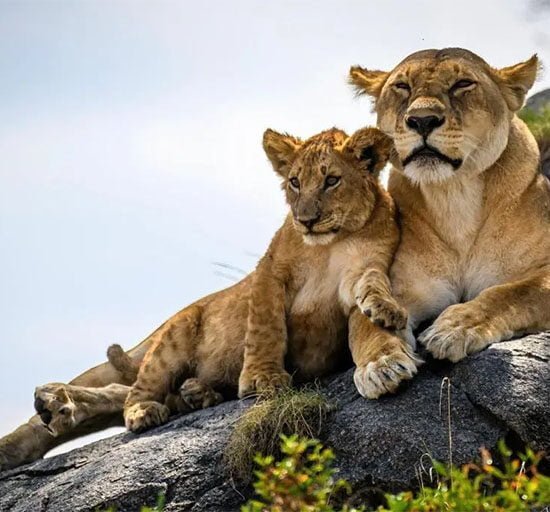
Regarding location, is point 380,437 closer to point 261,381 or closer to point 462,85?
point 261,381

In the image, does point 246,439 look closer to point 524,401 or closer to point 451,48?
point 524,401

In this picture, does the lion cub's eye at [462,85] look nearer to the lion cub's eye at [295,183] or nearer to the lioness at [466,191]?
the lioness at [466,191]

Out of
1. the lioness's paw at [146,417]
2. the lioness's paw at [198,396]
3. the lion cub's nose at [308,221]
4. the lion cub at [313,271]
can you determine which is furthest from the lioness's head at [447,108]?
the lioness's paw at [146,417]

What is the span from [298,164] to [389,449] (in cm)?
165

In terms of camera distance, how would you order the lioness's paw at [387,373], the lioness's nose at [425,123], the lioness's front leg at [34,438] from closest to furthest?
the lioness's paw at [387,373]
the lioness's nose at [425,123]
the lioness's front leg at [34,438]

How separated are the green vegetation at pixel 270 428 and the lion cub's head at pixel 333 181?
0.83 metres

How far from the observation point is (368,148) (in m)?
6.28

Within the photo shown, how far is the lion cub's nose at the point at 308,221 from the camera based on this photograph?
5957 mm

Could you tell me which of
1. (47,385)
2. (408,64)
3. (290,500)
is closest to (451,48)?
(408,64)

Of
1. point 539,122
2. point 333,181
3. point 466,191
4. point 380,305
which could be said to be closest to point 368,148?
point 333,181

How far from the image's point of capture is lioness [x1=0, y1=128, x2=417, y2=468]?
18.9 feet

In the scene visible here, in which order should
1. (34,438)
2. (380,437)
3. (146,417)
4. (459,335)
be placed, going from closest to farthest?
(380,437) < (459,335) < (146,417) < (34,438)

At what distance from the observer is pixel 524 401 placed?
533 cm

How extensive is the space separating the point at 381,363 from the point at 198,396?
1377 mm
